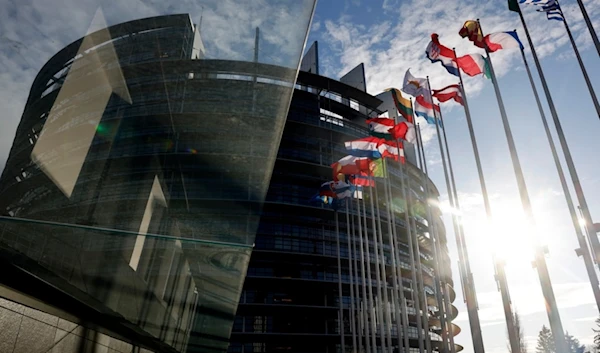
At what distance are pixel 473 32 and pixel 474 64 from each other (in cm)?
118

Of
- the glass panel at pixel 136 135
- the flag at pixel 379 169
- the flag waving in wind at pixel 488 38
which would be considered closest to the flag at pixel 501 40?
the flag waving in wind at pixel 488 38

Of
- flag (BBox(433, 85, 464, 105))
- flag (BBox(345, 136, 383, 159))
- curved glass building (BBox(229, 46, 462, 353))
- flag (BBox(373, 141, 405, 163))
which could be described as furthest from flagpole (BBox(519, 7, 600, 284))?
curved glass building (BBox(229, 46, 462, 353))

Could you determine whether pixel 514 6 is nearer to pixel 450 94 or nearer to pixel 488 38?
pixel 488 38

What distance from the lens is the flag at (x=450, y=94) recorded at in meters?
16.6

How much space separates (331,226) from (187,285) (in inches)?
1414

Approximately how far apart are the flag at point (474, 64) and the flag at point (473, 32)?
60 centimetres

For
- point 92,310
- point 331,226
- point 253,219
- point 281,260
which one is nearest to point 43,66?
point 253,219

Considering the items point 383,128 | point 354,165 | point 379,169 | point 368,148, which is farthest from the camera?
point 354,165

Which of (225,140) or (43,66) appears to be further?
(225,140)

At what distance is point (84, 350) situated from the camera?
13.8ft

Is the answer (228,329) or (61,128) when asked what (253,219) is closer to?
(61,128)

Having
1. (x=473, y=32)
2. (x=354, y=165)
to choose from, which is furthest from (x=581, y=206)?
(x=354, y=165)

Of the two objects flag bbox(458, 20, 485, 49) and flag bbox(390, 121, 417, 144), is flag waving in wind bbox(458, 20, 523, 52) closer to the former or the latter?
flag bbox(458, 20, 485, 49)

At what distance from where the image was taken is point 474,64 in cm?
1542
